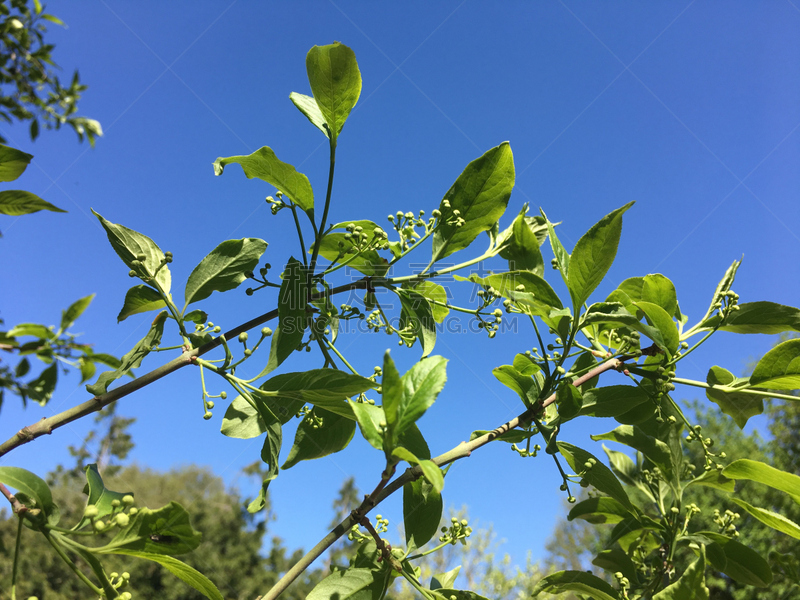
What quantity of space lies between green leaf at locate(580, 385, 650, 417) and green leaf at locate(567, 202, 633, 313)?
0.18 m

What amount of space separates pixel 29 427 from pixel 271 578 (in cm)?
1685

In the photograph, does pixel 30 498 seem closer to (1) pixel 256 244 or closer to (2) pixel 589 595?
(1) pixel 256 244

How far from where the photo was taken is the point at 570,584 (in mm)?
1016

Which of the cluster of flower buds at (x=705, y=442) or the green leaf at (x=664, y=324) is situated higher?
the green leaf at (x=664, y=324)

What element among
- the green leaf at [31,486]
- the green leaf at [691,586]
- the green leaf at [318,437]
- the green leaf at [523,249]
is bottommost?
the green leaf at [691,586]

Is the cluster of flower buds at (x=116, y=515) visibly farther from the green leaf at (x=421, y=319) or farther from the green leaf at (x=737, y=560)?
the green leaf at (x=737, y=560)

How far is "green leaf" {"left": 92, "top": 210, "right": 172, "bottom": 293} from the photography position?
2.88ft

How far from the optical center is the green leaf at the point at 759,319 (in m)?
1.06

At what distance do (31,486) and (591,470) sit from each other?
951 millimetres

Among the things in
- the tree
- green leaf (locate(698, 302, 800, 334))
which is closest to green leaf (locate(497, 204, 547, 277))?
the tree

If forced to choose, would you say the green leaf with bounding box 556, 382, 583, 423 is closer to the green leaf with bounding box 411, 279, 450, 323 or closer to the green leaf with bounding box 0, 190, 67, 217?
the green leaf with bounding box 411, 279, 450, 323

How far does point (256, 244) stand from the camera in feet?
3.16

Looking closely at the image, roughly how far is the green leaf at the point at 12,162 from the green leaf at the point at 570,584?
1231 mm

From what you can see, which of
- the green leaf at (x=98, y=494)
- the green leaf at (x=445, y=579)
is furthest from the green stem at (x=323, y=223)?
the green leaf at (x=445, y=579)
